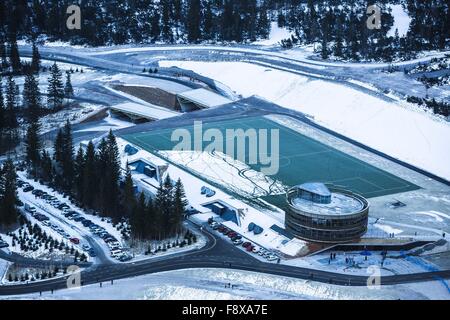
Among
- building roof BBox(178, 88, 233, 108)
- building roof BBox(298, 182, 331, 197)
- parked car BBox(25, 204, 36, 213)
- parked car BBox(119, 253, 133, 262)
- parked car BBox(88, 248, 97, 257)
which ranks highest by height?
building roof BBox(178, 88, 233, 108)

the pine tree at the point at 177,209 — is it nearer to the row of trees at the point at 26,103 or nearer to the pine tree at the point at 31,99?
the row of trees at the point at 26,103

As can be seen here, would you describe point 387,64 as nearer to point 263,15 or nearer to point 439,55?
point 439,55

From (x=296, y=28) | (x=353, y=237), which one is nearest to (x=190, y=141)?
(x=353, y=237)

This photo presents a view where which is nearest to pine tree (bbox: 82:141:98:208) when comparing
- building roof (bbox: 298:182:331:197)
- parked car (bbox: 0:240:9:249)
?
parked car (bbox: 0:240:9:249)

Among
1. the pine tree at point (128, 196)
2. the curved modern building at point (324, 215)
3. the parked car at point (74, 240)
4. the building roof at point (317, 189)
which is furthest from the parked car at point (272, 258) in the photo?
the parked car at point (74, 240)

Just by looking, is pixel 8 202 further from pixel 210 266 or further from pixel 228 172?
pixel 228 172

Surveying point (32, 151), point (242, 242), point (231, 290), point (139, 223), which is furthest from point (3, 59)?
point (231, 290)

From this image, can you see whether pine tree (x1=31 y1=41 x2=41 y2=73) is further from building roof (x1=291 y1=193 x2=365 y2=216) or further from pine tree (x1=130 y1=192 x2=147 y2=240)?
building roof (x1=291 y1=193 x2=365 y2=216)
